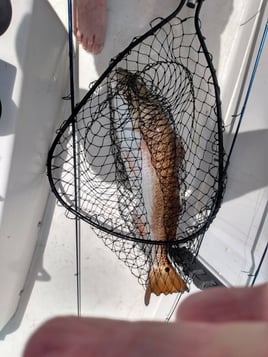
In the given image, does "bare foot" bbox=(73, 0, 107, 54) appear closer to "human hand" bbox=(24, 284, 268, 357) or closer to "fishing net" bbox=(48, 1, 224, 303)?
"fishing net" bbox=(48, 1, 224, 303)

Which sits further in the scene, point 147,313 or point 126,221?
point 147,313

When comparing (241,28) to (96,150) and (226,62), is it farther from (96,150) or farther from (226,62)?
(96,150)

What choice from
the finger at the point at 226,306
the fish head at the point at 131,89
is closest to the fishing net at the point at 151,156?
the fish head at the point at 131,89

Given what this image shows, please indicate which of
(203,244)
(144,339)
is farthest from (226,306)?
(203,244)

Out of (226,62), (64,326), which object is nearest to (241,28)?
(226,62)

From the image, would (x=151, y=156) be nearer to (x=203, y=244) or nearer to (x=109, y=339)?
(x=203, y=244)

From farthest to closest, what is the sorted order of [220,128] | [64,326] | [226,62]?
[226,62], [220,128], [64,326]

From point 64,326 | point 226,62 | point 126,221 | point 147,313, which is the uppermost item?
point 226,62

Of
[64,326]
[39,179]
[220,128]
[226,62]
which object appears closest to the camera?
[64,326]
